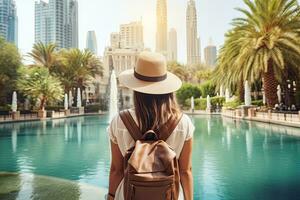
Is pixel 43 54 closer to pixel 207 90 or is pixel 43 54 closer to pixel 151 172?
pixel 207 90

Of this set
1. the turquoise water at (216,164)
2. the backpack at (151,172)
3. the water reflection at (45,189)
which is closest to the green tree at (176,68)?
the turquoise water at (216,164)

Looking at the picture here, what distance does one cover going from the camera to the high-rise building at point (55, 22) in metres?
142

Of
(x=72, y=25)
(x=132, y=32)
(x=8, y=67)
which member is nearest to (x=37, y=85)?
(x=8, y=67)

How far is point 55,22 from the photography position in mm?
144125

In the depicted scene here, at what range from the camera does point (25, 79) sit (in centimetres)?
3969

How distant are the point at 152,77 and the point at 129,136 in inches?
15.8

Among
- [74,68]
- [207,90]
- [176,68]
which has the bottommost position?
[207,90]

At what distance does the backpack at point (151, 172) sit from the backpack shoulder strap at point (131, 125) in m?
0.10

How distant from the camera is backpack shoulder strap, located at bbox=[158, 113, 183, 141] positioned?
1.93 metres

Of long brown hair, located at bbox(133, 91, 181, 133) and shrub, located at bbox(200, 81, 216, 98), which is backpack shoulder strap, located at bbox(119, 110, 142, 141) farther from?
shrub, located at bbox(200, 81, 216, 98)

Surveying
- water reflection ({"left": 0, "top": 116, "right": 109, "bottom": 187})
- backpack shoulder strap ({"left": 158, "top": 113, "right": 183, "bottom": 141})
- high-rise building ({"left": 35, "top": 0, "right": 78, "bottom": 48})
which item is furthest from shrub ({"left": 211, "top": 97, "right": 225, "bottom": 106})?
high-rise building ({"left": 35, "top": 0, "right": 78, "bottom": 48})

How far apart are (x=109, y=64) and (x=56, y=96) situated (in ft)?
246

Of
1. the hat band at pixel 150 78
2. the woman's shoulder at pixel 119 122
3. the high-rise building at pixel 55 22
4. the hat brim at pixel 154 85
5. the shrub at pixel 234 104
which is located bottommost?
the woman's shoulder at pixel 119 122

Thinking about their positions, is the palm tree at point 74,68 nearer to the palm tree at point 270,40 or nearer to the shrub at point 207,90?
the shrub at point 207,90
